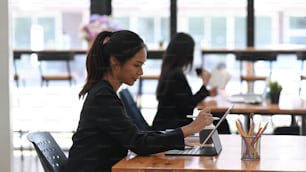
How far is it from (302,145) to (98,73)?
65cm

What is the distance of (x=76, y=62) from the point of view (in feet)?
17.3

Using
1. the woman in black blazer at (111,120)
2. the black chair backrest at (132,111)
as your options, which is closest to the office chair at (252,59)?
the black chair backrest at (132,111)

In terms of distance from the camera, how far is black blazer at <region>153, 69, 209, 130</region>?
10.1 feet

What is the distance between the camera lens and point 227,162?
171 cm

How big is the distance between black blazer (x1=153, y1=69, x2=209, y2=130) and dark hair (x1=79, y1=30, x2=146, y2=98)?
3.75 feet

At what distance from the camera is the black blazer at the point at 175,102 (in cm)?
307

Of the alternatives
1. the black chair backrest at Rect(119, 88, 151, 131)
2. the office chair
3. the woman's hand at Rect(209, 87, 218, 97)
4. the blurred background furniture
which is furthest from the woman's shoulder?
the office chair

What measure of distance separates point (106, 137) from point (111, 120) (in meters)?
0.06

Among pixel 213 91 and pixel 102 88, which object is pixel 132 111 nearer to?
pixel 213 91

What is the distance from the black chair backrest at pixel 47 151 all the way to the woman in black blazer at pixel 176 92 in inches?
44.0

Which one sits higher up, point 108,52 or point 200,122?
point 108,52

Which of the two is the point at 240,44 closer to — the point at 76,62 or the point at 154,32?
the point at 154,32

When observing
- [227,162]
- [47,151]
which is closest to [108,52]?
[47,151]

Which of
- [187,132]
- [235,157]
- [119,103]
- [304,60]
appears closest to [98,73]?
[119,103]
